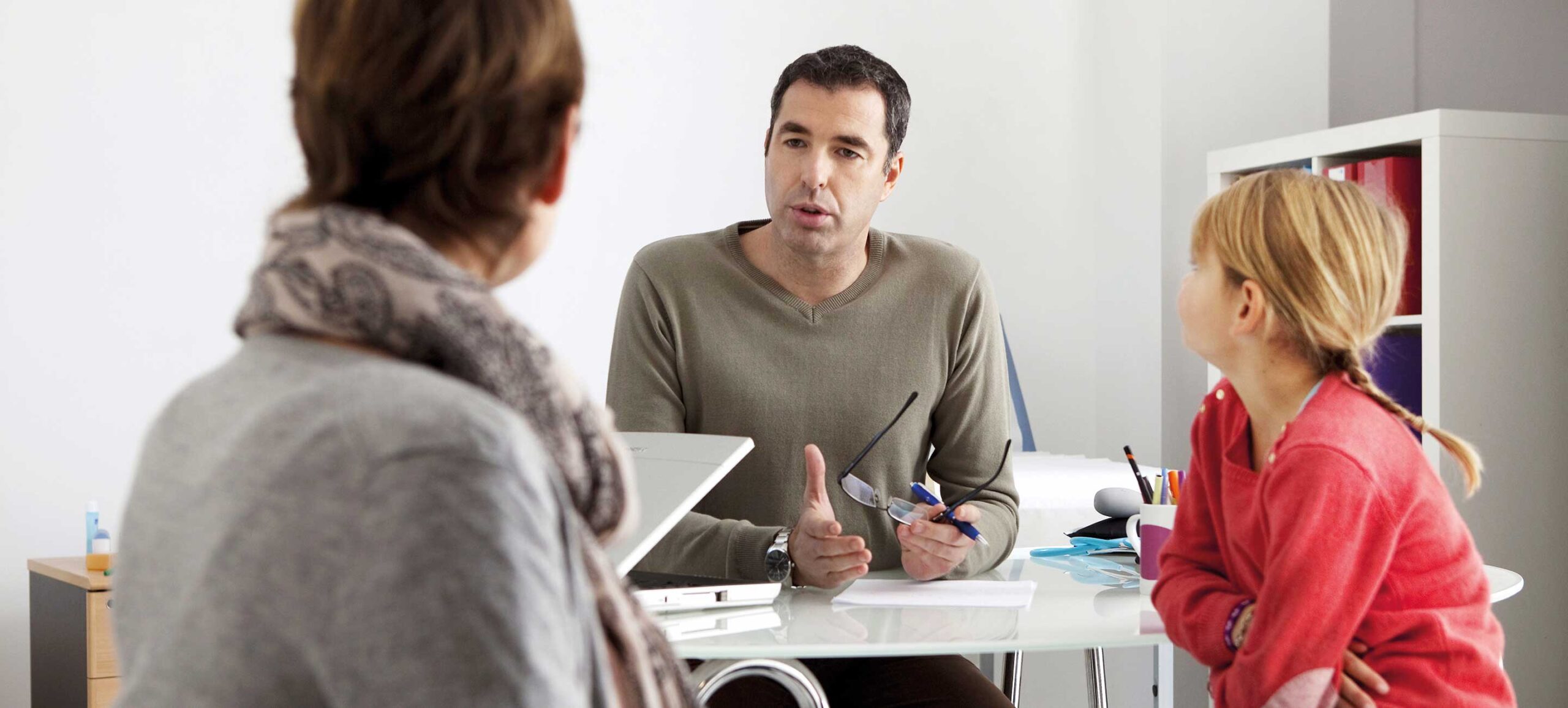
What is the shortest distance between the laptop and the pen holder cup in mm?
469

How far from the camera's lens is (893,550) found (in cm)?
187

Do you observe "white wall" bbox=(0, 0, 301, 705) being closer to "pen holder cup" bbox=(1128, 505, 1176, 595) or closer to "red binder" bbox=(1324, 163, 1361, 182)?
"pen holder cup" bbox=(1128, 505, 1176, 595)

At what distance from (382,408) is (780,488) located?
1.34m

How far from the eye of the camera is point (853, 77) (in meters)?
1.89

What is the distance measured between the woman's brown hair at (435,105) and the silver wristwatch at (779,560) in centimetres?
102

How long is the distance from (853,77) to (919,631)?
33.2 inches

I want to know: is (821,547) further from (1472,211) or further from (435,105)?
(1472,211)

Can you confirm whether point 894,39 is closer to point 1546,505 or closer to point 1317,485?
point 1546,505

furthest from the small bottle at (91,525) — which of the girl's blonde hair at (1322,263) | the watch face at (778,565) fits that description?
the girl's blonde hair at (1322,263)

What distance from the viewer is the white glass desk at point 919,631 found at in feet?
4.33

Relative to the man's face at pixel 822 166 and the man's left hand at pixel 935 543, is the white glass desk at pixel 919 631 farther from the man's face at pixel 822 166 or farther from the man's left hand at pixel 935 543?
the man's face at pixel 822 166

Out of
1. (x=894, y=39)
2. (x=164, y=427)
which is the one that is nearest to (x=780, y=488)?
(x=164, y=427)

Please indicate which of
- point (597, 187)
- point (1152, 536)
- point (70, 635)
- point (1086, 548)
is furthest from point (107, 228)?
point (1152, 536)

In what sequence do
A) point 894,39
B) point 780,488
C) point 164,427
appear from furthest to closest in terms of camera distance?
point 894,39
point 780,488
point 164,427
